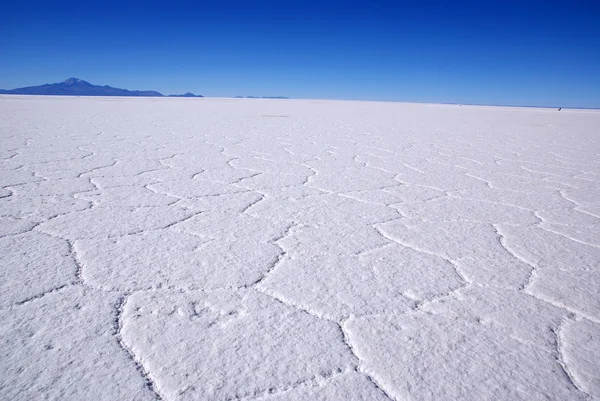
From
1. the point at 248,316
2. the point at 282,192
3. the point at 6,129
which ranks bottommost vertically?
the point at 6,129

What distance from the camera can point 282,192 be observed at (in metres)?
1.95

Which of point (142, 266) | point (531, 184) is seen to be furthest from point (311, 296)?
point (531, 184)

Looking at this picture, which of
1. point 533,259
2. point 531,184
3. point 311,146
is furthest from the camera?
point 311,146

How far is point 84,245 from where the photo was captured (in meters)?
1.21

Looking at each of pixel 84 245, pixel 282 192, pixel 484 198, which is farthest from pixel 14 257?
pixel 484 198

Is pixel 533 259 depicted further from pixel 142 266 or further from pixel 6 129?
pixel 6 129

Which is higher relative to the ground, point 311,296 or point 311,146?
point 311,296

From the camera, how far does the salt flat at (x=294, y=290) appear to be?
0.68 meters

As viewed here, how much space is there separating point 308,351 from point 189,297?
343 mm

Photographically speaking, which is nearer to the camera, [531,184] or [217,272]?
[217,272]

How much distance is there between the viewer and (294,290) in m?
0.98

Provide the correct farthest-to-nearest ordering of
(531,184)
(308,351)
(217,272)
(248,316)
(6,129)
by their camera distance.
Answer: (6,129) < (531,184) < (217,272) < (248,316) < (308,351)

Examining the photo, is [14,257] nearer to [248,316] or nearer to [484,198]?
[248,316]

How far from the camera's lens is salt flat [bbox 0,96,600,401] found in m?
0.68
